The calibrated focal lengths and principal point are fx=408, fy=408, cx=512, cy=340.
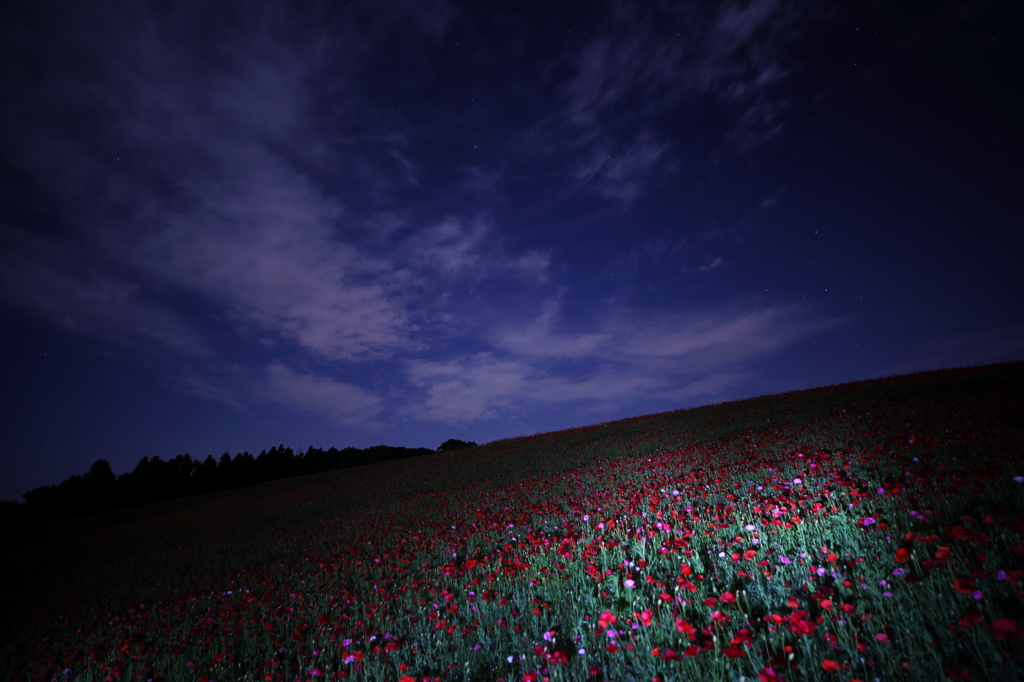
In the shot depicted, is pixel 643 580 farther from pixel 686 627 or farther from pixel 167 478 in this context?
pixel 167 478

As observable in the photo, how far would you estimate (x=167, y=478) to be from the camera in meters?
39.1

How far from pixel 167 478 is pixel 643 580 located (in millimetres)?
49836

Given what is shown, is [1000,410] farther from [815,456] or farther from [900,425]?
[815,456]

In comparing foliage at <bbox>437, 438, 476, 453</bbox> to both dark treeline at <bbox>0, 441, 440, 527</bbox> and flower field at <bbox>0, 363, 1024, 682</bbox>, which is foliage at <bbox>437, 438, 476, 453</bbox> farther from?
flower field at <bbox>0, 363, 1024, 682</bbox>

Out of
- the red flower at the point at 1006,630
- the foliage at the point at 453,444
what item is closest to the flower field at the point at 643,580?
the red flower at the point at 1006,630

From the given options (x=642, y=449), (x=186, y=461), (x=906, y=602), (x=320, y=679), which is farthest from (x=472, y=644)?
(x=186, y=461)

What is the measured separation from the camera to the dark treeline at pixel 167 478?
34.8m

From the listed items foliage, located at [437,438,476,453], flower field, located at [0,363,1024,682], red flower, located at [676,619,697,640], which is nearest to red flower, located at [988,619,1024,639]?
flower field, located at [0,363,1024,682]

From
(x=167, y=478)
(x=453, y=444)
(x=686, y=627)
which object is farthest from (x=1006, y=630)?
(x=167, y=478)

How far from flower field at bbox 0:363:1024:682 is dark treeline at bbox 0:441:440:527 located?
29229 millimetres

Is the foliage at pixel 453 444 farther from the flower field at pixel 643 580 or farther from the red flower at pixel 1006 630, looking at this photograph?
the red flower at pixel 1006 630

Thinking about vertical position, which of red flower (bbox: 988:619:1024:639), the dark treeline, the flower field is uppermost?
the dark treeline

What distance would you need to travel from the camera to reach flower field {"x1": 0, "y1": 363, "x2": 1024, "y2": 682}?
116 inches

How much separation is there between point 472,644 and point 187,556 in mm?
14191
